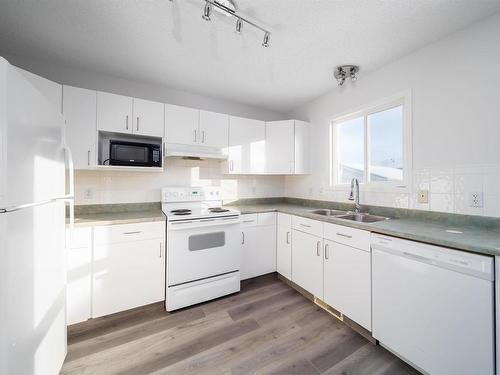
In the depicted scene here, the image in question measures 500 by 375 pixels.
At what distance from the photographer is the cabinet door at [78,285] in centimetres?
168

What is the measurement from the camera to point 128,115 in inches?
83.5

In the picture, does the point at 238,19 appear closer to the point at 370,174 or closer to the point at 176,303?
the point at 370,174

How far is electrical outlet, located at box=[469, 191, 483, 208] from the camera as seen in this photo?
1.47 metres

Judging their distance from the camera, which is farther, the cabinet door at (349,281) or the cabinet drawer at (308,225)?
the cabinet drawer at (308,225)

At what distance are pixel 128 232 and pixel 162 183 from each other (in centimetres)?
83

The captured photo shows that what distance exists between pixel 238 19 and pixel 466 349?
2374 millimetres

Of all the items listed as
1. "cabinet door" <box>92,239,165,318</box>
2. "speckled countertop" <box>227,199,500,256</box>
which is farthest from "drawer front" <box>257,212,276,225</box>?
"cabinet door" <box>92,239,165,318</box>

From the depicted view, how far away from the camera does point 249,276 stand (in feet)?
8.14

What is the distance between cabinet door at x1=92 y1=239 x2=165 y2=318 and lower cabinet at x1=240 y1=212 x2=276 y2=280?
91 centimetres

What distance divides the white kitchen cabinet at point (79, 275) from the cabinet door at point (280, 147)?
2168 millimetres

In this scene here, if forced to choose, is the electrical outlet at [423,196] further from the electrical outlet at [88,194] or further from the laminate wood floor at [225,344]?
the electrical outlet at [88,194]

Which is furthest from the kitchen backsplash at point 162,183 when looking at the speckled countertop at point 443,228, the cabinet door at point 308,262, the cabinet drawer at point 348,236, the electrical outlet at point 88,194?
the cabinet drawer at point 348,236

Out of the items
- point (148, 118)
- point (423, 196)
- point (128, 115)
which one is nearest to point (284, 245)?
point (423, 196)

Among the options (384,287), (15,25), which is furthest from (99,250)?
(384,287)
